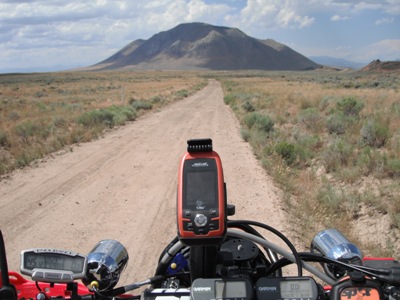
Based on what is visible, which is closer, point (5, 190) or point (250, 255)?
point (250, 255)

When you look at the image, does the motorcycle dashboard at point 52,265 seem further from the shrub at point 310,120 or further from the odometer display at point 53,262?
the shrub at point 310,120

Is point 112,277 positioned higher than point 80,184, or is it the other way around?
point 112,277

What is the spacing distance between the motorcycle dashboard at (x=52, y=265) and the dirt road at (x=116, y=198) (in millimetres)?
3173

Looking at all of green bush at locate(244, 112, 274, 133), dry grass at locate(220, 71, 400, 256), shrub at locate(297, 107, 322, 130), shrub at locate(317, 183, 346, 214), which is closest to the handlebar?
dry grass at locate(220, 71, 400, 256)

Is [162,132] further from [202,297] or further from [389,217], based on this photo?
[202,297]

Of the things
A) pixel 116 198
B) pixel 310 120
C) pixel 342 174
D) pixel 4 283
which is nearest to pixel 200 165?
pixel 4 283

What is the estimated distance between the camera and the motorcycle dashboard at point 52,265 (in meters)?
1.74

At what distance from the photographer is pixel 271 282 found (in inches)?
65.5

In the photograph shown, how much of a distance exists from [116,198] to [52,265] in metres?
6.24

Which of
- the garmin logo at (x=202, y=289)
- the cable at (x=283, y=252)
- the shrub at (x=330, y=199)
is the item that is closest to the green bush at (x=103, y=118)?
the shrub at (x=330, y=199)

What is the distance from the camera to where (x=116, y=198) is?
26.1 feet

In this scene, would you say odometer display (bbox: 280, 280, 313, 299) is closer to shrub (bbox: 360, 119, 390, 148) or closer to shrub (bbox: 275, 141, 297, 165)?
shrub (bbox: 275, 141, 297, 165)

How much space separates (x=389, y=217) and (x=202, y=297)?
5912 millimetres

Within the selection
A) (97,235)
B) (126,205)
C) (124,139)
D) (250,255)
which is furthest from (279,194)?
(124,139)
